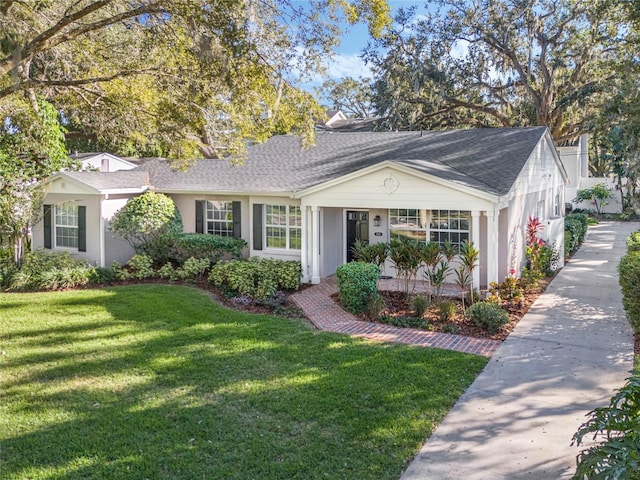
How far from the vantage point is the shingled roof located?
14.6 meters

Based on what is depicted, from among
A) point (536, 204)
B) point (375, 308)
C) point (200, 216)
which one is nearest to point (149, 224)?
point (200, 216)

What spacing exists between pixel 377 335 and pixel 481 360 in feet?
7.05

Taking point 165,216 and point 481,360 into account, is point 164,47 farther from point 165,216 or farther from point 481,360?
point 481,360

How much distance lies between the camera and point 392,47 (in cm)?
2853

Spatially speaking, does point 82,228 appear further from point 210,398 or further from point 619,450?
point 619,450

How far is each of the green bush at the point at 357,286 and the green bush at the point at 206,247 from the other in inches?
195

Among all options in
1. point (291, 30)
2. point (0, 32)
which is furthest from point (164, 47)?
point (0, 32)

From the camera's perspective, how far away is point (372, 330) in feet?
34.6

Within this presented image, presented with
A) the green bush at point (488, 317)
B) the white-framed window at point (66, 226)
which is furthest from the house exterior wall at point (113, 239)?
the green bush at point (488, 317)

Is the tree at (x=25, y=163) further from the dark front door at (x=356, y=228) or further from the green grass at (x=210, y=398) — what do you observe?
the dark front door at (x=356, y=228)

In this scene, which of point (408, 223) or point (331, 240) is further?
point (331, 240)

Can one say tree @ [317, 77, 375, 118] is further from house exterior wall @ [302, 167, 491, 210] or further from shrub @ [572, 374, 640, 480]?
shrub @ [572, 374, 640, 480]

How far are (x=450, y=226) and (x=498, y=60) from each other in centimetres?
1835

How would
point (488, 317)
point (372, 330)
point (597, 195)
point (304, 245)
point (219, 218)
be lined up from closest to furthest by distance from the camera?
point (488, 317)
point (372, 330)
point (304, 245)
point (219, 218)
point (597, 195)
